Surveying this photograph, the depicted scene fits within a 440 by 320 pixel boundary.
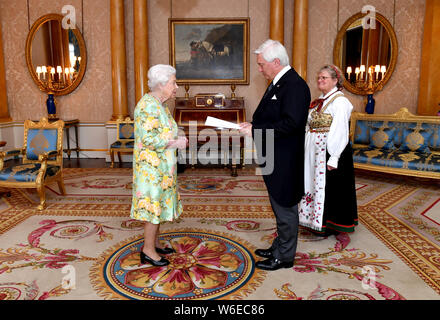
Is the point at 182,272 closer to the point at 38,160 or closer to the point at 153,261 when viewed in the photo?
the point at 153,261

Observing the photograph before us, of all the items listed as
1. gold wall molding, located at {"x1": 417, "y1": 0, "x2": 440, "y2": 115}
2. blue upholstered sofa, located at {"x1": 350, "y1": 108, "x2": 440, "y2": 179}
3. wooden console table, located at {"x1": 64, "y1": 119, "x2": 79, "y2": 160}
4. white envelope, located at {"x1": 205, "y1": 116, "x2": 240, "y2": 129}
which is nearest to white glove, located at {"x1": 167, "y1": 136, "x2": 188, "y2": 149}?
white envelope, located at {"x1": 205, "y1": 116, "x2": 240, "y2": 129}

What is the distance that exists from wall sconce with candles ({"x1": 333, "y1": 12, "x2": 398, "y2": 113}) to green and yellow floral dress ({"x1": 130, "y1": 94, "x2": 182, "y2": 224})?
5.65 metres

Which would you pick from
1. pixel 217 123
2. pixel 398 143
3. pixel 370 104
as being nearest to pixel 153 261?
pixel 217 123

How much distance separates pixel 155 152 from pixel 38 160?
2.82 meters

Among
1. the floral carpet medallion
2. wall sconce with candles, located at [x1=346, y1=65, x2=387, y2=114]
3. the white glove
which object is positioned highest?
wall sconce with candles, located at [x1=346, y1=65, x2=387, y2=114]

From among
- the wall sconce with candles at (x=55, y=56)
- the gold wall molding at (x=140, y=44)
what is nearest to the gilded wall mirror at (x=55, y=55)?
the wall sconce with candles at (x=55, y=56)

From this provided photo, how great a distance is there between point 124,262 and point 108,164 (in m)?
4.50

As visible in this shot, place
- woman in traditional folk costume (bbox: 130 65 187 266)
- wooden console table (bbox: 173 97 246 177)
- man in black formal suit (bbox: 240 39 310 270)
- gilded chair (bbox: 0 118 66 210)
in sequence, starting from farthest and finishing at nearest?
wooden console table (bbox: 173 97 246 177)
gilded chair (bbox: 0 118 66 210)
woman in traditional folk costume (bbox: 130 65 187 266)
man in black formal suit (bbox: 240 39 310 270)

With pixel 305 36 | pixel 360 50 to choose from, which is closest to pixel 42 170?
pixel 305 36

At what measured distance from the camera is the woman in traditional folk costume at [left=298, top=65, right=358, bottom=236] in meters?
2.94

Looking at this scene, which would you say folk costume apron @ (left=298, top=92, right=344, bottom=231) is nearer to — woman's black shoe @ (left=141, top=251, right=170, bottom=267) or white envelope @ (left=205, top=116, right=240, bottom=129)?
white envelope @ (left=205, top=116, right=240, bottom=129)

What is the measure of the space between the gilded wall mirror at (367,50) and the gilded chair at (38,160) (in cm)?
550

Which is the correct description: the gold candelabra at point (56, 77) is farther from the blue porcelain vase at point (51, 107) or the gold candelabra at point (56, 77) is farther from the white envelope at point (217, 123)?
the white envelope at point (217, 123)
